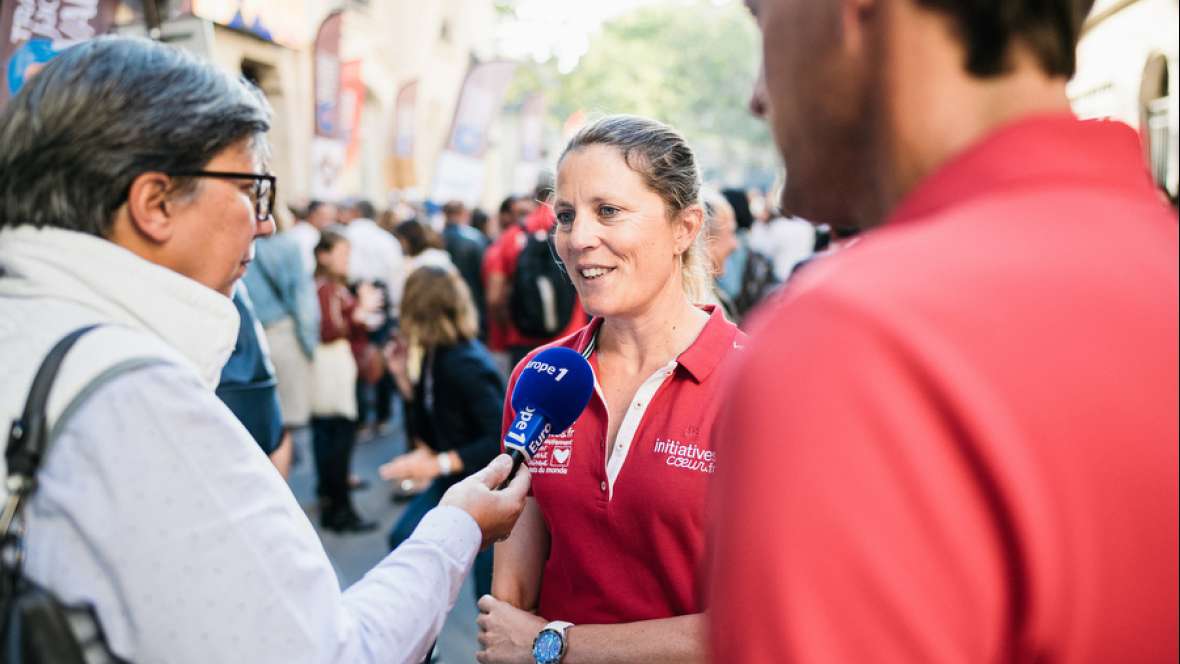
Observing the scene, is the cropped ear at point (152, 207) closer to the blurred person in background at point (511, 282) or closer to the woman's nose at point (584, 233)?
the woman's nose at point (584, 233)

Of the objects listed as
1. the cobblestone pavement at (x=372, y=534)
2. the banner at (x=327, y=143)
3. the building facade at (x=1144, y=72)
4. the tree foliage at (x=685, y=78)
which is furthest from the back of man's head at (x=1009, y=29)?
the tree foliage at (x=685, y=78)

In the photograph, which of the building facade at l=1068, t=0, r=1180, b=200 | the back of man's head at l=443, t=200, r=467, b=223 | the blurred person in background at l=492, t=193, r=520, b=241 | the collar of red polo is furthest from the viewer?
the back of man's head at l=443, t=200, r=467, b=223

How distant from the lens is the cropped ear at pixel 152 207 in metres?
1.42

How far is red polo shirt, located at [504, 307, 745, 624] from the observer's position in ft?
6.52

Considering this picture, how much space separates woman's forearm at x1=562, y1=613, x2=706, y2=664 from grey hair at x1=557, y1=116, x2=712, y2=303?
1.00 meters

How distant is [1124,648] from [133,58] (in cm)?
146

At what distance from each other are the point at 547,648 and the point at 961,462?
63.3 inches

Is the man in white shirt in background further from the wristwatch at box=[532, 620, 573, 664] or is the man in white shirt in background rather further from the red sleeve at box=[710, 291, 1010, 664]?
the red sleeve at box=[710, 291, 1010, 664]

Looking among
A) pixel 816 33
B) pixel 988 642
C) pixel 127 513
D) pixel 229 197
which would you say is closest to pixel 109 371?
pixel 127 513

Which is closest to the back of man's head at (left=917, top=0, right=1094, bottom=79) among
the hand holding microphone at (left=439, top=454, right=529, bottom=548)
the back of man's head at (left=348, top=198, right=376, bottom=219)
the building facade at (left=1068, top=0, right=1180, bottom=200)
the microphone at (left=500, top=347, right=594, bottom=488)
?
the hand holding microphone at (left=439, top=454, right=529, bottom=548)

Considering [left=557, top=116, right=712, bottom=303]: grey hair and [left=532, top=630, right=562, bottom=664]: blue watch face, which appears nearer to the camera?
[left=532, top=630, right=562, bottom=664]: blue watch face

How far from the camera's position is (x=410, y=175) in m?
16.7

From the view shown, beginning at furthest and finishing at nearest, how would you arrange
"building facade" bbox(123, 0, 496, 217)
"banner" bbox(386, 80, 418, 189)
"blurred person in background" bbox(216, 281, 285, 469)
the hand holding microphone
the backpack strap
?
"banner" bbox(386, 80, 418, 189)
"building facade" bbox(123, 0, 496, 217)
"blurred person in background" bbox(216, 281, 285, 469)
the hand holding microphone
the backpack strap

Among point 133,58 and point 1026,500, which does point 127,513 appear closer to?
point 133,58
